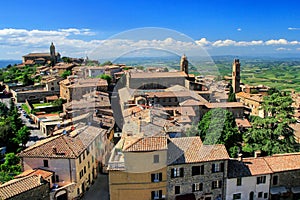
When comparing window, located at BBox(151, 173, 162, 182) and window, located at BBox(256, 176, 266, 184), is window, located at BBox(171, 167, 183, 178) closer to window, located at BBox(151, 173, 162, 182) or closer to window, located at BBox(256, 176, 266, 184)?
window, located at BBox(151, 173, 162, 182)

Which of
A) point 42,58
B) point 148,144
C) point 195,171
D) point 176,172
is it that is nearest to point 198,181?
point 195,171

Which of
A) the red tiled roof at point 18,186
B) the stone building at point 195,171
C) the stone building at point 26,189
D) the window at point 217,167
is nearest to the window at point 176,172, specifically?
the stone building at point 195,171

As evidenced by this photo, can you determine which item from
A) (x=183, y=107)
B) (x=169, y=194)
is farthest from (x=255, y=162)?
(x=183, y=107)

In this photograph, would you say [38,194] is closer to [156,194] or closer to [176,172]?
[156,194]

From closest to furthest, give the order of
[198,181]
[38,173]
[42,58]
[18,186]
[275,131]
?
[18,186] → [198,181] → [38,173] → [275,131] → [42,58]

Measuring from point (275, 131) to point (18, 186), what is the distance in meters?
15.6

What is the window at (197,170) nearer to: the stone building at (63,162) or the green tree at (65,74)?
the stone building at (63,162)

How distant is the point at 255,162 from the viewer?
1473 cm

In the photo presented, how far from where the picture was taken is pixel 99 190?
51.8 ft

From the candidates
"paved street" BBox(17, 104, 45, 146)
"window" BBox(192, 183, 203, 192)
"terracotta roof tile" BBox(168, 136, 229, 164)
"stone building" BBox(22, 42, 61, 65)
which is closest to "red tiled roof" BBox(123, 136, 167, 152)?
"terracotta roof tile" BBox(168, 136, 229, 164)

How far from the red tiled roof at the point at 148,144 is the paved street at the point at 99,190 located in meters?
4.45

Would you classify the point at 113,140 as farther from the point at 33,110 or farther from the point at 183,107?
the point at 33,110

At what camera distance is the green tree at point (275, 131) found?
17.4 meters

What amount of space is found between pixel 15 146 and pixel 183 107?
16.6 metres
